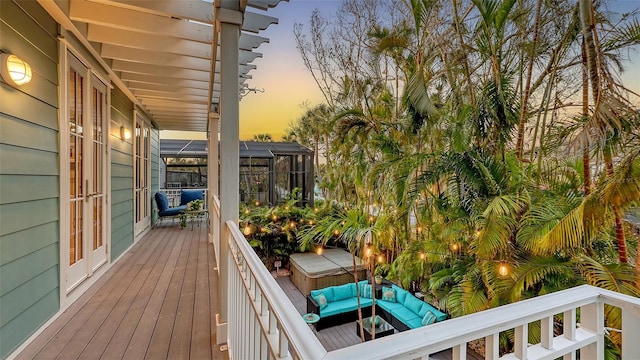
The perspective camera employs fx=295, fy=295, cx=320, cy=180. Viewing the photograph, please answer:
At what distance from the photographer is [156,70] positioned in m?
3.90

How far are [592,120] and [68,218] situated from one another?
14.8 ft

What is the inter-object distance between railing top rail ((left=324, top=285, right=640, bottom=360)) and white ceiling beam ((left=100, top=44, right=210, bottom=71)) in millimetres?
3818

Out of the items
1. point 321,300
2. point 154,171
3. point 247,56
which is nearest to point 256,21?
point 247,56

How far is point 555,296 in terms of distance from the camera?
106 centimetres

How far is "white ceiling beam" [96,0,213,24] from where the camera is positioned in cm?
245

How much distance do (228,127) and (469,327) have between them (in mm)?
1907

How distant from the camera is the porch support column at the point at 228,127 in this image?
7.03 feet

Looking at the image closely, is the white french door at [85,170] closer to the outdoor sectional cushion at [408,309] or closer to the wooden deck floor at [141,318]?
the wooden deck floor at [141,318]

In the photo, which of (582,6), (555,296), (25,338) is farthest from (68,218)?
(582,6)

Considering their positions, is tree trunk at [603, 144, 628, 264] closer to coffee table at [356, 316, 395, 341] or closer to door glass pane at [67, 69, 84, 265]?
coffee table at [356, 316, 395, 341]

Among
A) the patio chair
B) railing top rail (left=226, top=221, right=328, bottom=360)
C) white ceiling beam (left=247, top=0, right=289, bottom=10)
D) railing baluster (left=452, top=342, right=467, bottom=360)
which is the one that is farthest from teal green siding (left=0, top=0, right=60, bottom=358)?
the patio chair

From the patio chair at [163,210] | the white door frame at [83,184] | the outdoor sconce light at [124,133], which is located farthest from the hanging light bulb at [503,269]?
the patio chair at [163,210]

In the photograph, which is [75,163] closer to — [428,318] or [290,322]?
[290,322]

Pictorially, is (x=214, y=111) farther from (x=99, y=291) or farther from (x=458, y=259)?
(x=458, y=259)
